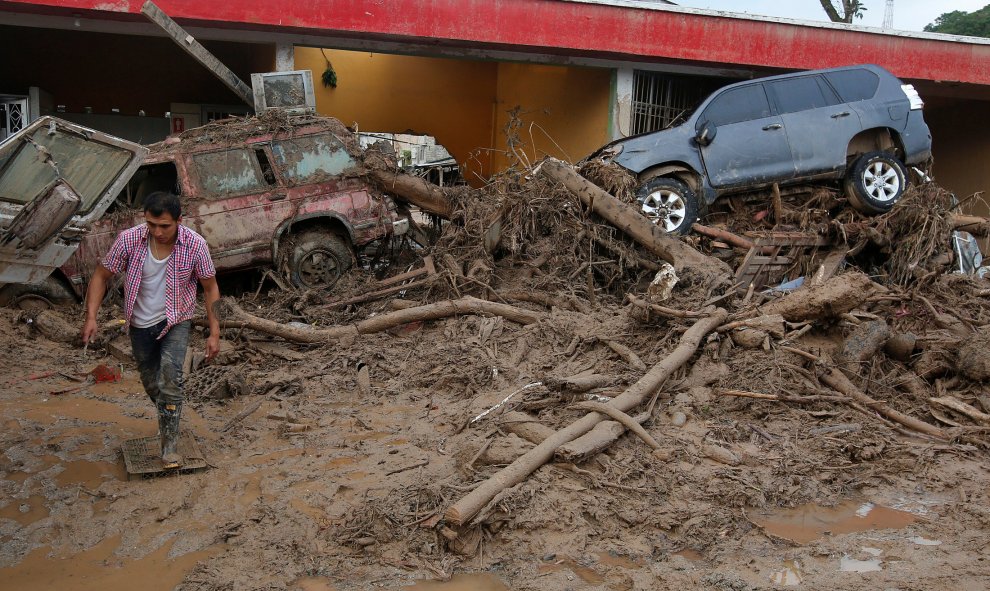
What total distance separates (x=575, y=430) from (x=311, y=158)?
5.92 meters

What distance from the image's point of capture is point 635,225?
8.74 metres

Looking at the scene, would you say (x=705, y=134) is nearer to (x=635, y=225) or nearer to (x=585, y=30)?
(x=635, y=225)

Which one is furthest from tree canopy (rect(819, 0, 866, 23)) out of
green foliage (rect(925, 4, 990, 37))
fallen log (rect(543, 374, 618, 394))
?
fallen log (rect(543, 374, 618, 394))

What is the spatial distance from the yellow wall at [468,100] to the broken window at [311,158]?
15.5 ft

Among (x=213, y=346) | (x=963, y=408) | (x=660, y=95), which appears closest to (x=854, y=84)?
(x=660, y=95)

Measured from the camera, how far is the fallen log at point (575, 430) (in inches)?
165

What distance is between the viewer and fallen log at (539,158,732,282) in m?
8.04

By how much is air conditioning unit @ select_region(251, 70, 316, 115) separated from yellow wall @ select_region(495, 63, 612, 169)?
151 inches

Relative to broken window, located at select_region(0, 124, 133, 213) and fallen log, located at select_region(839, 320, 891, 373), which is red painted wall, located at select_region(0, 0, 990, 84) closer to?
broken window, located at select_region(0, 124, 133, 213)

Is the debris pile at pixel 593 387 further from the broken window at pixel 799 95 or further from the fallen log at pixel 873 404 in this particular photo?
the broken window at pixel 799 95

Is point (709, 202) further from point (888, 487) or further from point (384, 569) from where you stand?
point (384, 569)

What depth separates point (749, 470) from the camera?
505cm

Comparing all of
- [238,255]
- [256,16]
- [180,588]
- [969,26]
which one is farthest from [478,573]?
[969,26]

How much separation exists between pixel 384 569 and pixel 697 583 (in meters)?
1.50
